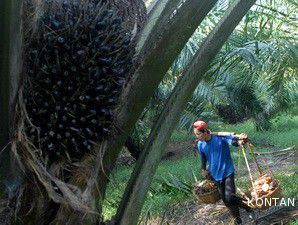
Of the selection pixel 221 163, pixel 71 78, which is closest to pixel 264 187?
pixel 221 163

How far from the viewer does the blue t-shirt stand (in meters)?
5.35

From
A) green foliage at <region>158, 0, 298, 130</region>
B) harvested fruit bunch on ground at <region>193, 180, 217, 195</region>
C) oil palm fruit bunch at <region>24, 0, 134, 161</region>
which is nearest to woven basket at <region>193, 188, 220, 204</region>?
harvested fruit bunch on ground at <region>193, 180, 217, 195</region>

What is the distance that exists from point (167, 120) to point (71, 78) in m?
0.49

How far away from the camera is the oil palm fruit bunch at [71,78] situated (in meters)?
1.92

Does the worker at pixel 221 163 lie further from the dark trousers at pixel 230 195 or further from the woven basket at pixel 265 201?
the woven basket at pixel 265 201

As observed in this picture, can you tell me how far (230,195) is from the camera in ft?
17.5

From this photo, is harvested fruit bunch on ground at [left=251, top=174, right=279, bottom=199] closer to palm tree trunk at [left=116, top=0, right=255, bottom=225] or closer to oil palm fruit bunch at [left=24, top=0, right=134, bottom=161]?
palm tree trunk at [left=116, top=0, right=255, bottom=225]

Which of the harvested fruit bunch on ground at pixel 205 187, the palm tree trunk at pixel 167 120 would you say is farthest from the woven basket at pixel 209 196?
the palm tree trunk at pixel 167 120

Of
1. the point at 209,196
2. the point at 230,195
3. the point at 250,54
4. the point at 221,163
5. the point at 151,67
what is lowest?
the point at 209,196

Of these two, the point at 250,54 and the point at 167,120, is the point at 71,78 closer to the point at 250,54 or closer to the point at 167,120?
the point at 167,120

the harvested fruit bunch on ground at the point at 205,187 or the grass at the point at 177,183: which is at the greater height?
the harvested fruit bunch on ground at the point at 205,187

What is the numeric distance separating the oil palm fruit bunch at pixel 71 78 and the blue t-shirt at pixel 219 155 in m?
3.42

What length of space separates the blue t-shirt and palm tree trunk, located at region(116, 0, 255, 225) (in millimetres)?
3107

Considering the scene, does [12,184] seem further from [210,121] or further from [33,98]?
[210,121]
